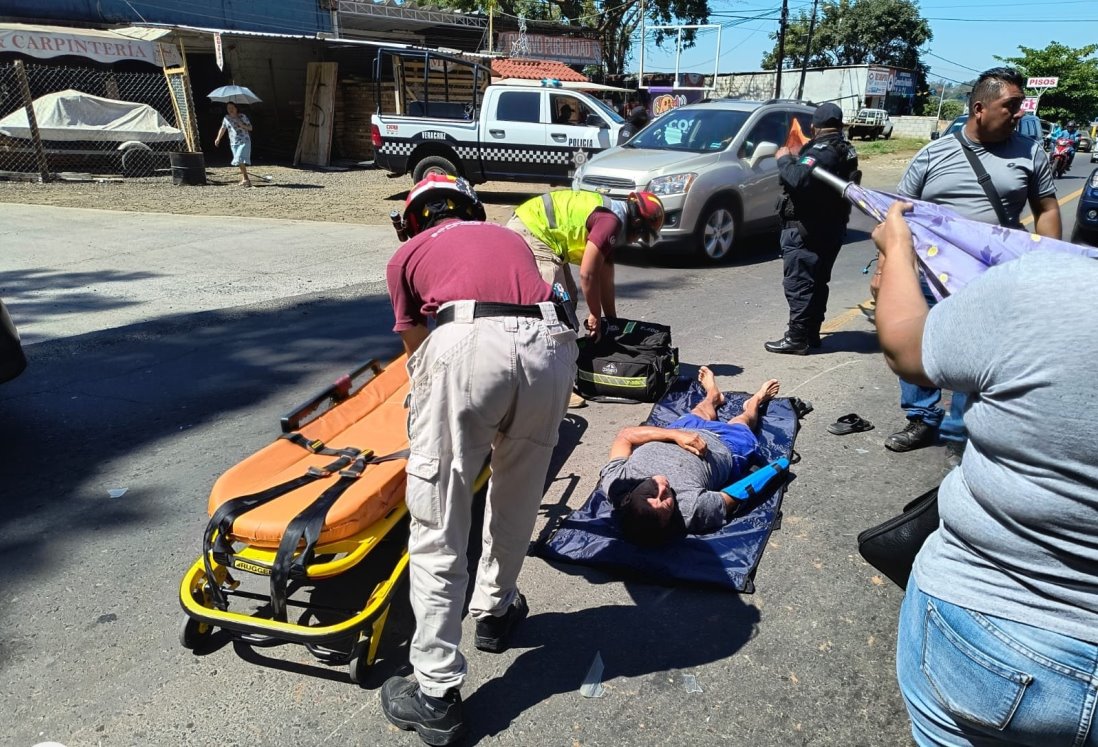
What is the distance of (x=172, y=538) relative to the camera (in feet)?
11.7

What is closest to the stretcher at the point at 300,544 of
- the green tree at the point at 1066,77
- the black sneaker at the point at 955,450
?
the black sneaker at the point at 955,450

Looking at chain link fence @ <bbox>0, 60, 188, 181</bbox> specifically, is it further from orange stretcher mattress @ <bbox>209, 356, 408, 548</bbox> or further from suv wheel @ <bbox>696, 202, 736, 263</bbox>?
orange stretcher mattress @ <bbox>209, 356, 408, 548</bbox>

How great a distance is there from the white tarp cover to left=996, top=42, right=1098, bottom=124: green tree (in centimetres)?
4653

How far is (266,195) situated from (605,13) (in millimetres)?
26433

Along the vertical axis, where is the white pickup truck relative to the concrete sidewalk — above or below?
above

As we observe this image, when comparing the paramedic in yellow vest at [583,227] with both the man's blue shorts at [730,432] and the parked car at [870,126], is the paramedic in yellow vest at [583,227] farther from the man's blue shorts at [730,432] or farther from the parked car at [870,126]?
the parked car at [870,126]

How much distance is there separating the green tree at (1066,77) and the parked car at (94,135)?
46615 millimetres

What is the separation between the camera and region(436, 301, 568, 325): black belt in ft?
7.55

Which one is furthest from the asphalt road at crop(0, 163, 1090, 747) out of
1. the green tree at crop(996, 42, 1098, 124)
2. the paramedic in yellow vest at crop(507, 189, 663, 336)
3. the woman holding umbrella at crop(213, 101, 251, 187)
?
the green tree at crop(996, 42, 1098, 124)

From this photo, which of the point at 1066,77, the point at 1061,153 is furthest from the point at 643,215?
the point at 1066,77

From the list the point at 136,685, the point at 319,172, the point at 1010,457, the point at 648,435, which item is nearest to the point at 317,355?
the point at 648,435

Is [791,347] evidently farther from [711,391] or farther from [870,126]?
[870,126]

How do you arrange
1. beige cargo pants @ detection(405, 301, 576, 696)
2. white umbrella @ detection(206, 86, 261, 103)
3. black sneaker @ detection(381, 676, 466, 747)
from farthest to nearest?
white umbrella @ detection(206, 86, 261, 103) < black sneaker @ detection(381, 676, 466, 747) < beige cargo pants @ detection(405, 301, 576, 696)

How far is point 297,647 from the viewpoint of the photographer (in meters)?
2.92
